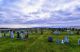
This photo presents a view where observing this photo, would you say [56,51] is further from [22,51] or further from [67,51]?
[22,51]

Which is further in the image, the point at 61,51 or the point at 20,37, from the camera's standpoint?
the point at 20,37

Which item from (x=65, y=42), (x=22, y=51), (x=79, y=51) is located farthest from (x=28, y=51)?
(x=65, y=42)

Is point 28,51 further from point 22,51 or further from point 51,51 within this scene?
point 51,51

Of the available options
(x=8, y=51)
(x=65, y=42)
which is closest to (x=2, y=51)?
(x=8, y=51)

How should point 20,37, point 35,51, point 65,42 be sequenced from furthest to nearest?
point 20,37 → point 65,42 → point 35,51

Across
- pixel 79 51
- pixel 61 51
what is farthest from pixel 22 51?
pixel 79 51

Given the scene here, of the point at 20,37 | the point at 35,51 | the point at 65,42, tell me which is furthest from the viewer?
the point at 20,37

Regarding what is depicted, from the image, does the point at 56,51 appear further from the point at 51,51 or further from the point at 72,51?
the point at 72,51

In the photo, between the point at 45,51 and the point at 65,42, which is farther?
the point at 65,42
